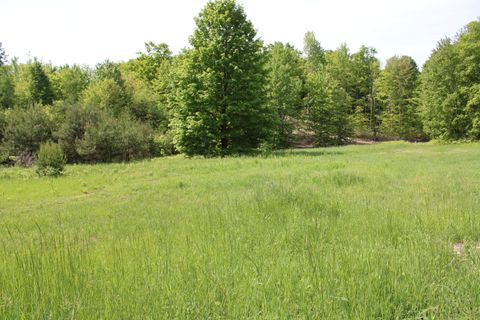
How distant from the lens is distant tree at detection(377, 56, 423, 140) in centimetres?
6269

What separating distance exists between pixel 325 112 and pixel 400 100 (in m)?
17.6

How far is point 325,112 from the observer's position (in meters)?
57.2

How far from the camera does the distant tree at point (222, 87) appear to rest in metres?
29.9

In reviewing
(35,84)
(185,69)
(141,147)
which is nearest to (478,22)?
(185,69)

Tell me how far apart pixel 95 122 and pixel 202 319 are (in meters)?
32.8

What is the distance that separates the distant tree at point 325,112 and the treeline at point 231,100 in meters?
0.18

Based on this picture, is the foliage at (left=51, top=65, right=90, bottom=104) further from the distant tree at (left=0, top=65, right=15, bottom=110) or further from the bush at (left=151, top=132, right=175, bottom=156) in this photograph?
the bush at (left=151, top=132, right=175, bottom=156)

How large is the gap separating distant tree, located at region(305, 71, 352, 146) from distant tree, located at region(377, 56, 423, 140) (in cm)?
1194

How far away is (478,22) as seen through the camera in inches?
1837

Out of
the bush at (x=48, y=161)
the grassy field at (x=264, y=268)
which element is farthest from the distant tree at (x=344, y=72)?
the grassy field at (x=264, y=268)

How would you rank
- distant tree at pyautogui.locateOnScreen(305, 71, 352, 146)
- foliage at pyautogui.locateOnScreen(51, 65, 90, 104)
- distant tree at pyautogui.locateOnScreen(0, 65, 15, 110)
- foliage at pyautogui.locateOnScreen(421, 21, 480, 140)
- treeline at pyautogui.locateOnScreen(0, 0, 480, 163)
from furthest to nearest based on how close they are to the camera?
foliage at pyautogui.locateOnScreen(51, 65, 90, 104) → distant tree at pyautogui.locateOnScreen(305, 71, 352, 146) → distant tree at pyautogui.locateOnScreen(0, 65, 15, 110) → foliage at pyautogui.locateOnScreen(421, 21, 480, 140) → treeline at pyautogui.locateOnScreen(0, 0, 480, 163)

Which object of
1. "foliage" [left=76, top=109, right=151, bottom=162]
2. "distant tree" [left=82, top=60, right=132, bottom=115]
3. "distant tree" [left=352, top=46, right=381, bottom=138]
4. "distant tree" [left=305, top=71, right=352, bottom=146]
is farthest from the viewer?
"distant tree" [left=352, top=46, right=381, bottom=138]

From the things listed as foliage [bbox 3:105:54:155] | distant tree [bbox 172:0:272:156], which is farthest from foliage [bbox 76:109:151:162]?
distant tree [bbox 172:0:272:156]

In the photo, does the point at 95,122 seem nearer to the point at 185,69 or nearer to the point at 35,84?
the point at 185,69
